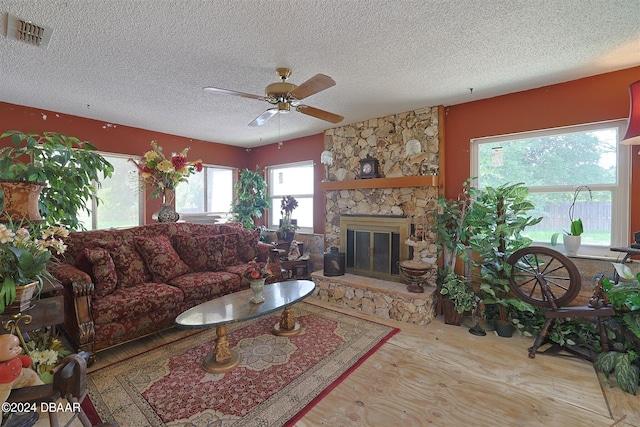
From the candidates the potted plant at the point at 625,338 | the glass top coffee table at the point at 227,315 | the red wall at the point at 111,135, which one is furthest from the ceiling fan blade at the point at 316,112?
the red wall at the point at 111,135

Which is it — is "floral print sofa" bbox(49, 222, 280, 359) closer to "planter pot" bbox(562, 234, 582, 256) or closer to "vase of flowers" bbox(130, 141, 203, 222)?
"vase of flowers" bbox(130, 141, 203, 222)

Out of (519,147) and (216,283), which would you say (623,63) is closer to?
(519,147)

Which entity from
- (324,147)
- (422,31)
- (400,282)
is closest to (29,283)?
(422,31)

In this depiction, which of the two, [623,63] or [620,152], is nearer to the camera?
[623,63]

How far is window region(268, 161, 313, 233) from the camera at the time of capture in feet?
16.5

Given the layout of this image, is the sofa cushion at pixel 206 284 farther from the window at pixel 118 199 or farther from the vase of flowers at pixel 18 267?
the window at pixel 118 199

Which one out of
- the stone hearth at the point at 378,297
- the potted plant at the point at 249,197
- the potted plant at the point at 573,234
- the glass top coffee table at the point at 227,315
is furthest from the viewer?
the potted plant at the point at 249,197

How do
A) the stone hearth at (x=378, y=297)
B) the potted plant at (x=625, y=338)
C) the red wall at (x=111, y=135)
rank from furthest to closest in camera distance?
the red wall at (x=111, y=135) < the stone hearth at (x=378, y=297) < the potted plant at (x=625, y=338)

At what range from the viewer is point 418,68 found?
245 centimetres

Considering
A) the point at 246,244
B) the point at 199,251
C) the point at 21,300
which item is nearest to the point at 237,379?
the point at 21,300

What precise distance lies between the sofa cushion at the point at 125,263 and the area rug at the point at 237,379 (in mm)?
751

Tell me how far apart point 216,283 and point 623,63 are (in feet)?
14.1

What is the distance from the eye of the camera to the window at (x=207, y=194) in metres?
5.03

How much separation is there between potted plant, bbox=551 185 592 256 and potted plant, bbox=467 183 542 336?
315mm
